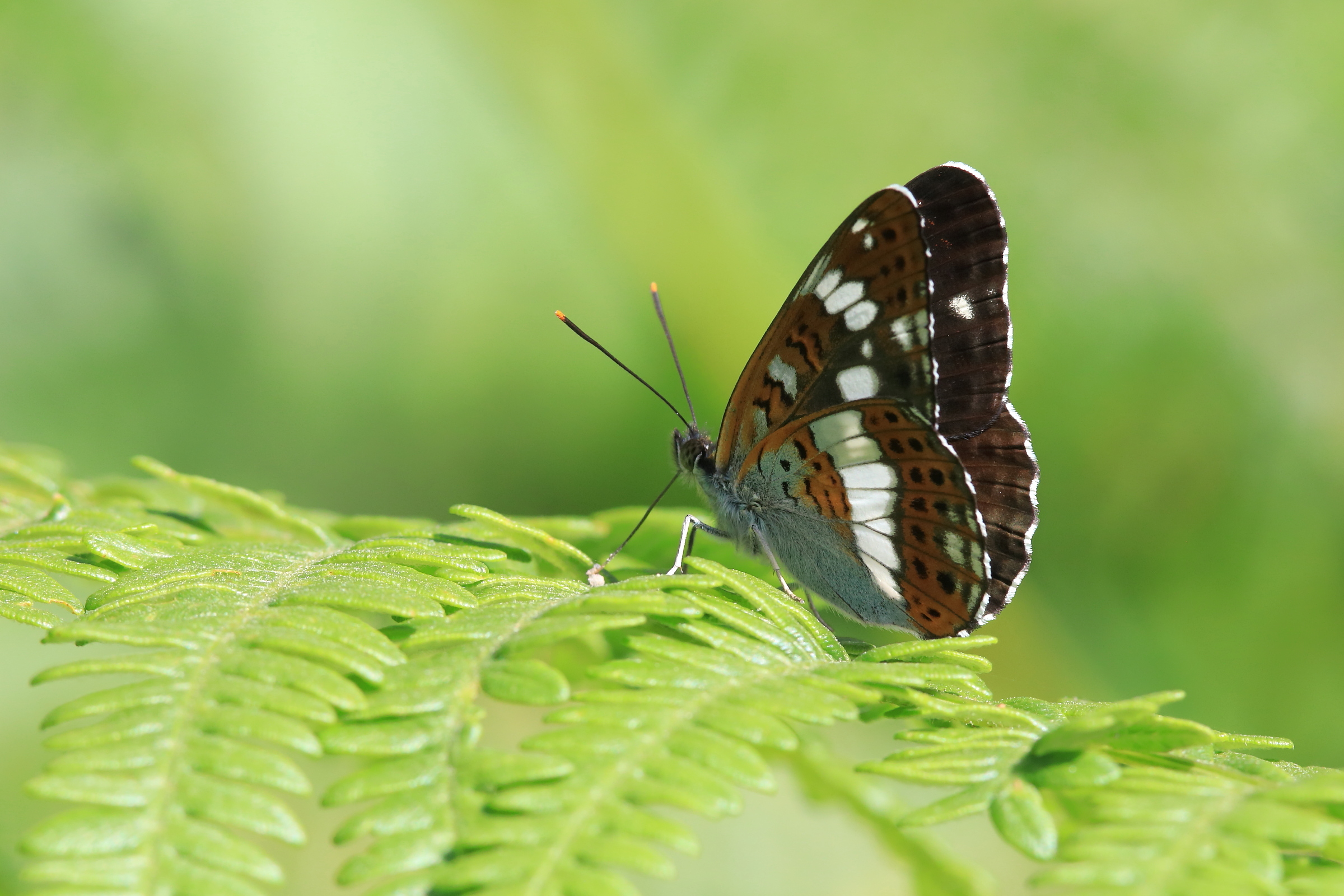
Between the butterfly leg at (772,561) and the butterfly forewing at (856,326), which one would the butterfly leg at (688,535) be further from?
the butterfly forewing at (856,326)

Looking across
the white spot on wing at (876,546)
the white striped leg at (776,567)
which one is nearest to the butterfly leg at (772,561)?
the white striped leg at (776,567)

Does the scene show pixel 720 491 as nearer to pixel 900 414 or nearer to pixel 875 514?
pixel 875 514

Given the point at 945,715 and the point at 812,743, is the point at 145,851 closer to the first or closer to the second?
the point at 945,715

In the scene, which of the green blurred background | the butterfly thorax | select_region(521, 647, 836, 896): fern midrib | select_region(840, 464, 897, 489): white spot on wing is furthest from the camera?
the green blurred background

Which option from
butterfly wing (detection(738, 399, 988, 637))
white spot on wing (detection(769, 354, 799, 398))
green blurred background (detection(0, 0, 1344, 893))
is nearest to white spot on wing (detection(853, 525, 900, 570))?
butterfly wing (detection(738, 399, 988, 637))

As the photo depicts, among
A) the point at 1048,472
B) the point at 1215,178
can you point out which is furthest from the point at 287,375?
the point at 1215,178

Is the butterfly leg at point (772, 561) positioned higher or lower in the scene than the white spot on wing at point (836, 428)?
lower

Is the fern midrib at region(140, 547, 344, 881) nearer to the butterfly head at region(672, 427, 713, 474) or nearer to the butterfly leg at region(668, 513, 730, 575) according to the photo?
the butterfly leg at region(668, 513, 730, 575)
